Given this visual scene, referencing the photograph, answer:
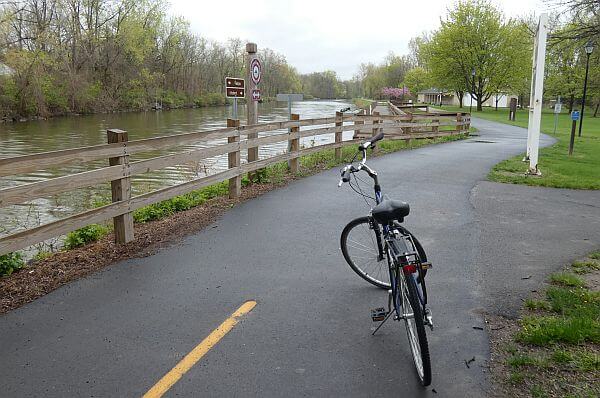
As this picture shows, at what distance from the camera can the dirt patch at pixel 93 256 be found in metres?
4.50

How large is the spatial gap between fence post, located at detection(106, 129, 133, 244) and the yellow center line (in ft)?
7.33

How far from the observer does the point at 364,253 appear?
185 inches

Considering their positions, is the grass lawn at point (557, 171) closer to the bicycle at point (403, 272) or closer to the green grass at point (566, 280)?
the green grass at point (566, 280)

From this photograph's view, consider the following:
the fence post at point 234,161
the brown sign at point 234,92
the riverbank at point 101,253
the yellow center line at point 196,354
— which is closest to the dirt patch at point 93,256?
the riverbank at point 101,253

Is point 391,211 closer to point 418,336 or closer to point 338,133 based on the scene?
point 418,336

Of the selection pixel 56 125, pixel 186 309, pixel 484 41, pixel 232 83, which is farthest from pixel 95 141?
pixel 484 41

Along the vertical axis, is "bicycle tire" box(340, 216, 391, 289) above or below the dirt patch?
above

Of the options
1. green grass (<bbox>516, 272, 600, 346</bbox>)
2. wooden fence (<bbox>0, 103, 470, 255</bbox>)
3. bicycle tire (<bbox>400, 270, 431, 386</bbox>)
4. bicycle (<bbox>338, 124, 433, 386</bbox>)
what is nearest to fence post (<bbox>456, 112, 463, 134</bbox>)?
wooden fence (<bbox>0, 103, 470, 255</bbox>)

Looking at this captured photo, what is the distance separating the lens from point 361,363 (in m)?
3.29

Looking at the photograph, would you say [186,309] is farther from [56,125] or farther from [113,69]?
[113,69]

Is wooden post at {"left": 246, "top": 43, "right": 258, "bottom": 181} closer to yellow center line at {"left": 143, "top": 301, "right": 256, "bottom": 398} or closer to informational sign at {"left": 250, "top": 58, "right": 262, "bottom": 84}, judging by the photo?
informational sign at {"left": 250, "top": 58, "right": 262, "bottom": 84}

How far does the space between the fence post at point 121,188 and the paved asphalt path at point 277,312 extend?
65cm

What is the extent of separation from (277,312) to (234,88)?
6966mm

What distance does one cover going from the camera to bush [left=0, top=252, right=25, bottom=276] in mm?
4918
